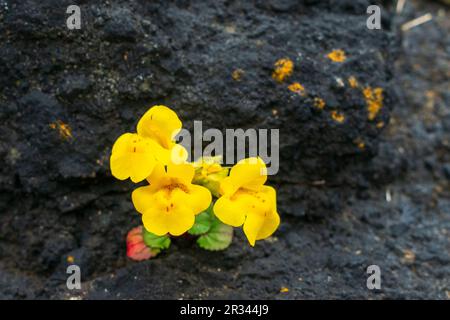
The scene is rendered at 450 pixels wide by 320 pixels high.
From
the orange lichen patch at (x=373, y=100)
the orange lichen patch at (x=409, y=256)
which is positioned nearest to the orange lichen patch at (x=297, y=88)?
the orange lichen patch at (x=373, y=100)

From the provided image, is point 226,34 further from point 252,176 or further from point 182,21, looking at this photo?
point 252,176

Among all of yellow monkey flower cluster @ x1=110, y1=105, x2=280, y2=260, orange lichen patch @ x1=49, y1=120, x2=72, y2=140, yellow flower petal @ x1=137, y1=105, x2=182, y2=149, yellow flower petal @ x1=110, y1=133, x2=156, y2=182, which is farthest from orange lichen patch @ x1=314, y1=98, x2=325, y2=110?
orange lichen patch @ x1=49, y1=120, x2=72, y2=140

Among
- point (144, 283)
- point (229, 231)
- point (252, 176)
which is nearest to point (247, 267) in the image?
point (229, 231)

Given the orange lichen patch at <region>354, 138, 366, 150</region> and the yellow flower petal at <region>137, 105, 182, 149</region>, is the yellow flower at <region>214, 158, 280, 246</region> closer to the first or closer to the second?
the yellow flower petal at <region>137, 105, 182, 149</region>

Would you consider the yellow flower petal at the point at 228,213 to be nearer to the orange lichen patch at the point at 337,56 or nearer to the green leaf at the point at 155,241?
the green leaf at the point at 155,241

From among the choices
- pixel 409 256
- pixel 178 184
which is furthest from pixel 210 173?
pixel 409 256

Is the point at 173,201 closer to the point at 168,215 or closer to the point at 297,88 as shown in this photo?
the point at 168,215
